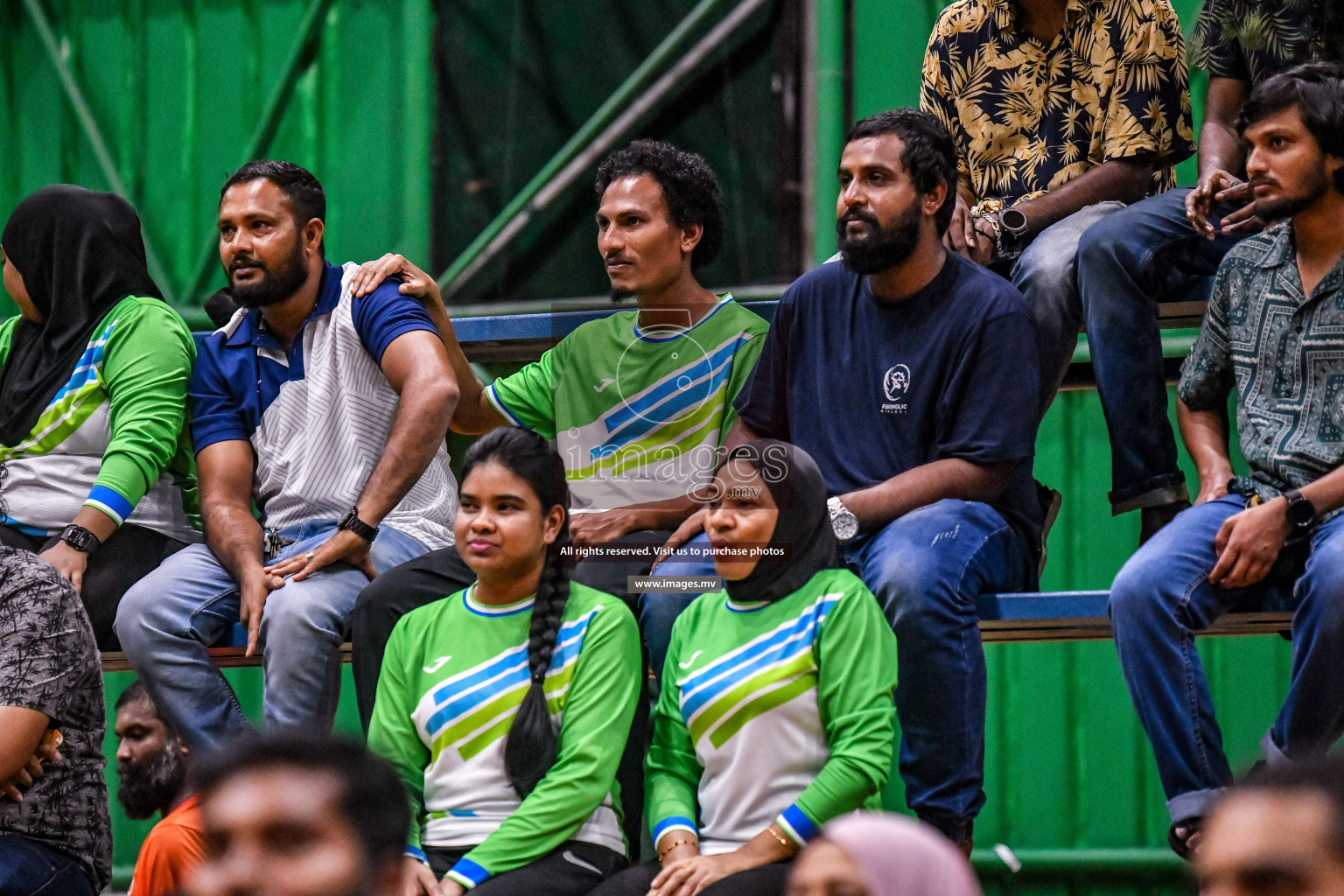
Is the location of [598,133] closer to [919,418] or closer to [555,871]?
[919,418]

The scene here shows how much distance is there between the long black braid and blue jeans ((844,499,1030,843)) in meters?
0.58

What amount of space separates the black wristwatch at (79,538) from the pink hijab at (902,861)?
2170mm

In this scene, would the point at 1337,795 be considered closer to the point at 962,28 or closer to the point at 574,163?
the point at 962,28

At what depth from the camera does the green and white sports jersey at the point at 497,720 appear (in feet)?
9.05

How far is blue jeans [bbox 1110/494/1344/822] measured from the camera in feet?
8.51

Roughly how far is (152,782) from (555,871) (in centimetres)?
231

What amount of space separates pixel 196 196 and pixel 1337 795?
506 cm

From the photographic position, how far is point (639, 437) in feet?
10.6

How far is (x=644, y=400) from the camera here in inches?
128

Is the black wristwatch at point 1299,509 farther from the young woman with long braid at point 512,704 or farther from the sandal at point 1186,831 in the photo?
the young woman with long braid at point 512,704

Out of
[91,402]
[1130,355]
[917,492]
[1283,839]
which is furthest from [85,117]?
[1283,839]

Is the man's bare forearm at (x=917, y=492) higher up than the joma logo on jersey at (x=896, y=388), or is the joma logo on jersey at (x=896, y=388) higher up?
the joma logo on jersey at (x=896, y=388)

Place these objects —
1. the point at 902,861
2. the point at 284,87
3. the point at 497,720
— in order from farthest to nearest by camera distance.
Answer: the point at 284,87, the point at 497,720, the point at 902,861

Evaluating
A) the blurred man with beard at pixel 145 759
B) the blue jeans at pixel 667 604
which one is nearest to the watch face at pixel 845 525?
the blue jeans at pixel 667 604
